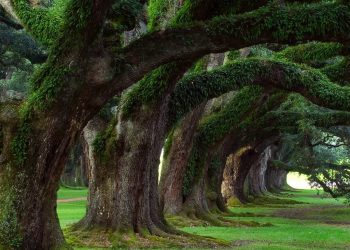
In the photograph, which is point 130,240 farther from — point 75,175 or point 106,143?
point 75,175

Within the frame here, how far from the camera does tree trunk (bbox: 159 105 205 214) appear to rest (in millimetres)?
19234

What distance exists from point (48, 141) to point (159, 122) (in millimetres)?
5342

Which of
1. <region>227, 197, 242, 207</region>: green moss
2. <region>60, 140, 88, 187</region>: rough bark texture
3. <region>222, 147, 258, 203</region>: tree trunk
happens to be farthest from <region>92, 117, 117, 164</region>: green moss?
<region>60, 140, 88, 187</region>: rough bark texture

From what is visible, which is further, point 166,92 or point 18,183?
point 166,92

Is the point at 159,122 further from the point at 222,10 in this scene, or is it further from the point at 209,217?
the point at 209,217

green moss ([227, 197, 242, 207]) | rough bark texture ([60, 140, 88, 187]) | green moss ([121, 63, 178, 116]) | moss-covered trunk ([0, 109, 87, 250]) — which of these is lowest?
moss-covered trunk ([0, 109, 87, 250])

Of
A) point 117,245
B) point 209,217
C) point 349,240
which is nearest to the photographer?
point 117,245

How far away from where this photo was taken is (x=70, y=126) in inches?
379

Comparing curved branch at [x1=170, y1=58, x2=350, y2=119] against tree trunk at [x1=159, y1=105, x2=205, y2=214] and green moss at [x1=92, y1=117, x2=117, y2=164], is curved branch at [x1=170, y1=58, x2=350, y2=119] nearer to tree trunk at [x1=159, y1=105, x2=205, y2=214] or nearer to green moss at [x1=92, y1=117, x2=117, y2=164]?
green moss at [x1=92, y1=117, x2=117, y2=164]

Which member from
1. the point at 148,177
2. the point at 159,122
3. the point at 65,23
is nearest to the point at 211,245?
the point at 148,177

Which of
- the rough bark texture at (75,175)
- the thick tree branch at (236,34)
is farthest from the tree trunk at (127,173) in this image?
the rough bark texture at (75,175)

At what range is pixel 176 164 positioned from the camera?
1986 centimetres

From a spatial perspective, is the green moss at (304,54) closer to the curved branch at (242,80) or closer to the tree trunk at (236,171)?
the curved branch at (242,80)

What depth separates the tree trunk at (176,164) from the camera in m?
19.2
